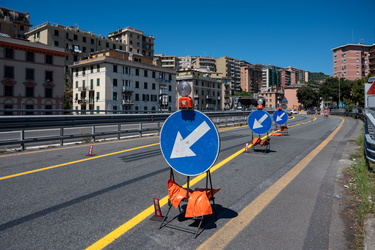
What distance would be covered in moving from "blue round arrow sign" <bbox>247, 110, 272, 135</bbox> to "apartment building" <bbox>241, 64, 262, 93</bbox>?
15071 centimetres

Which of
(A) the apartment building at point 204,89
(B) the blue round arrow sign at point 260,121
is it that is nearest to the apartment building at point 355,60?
(A) the apartment building at point 204,89

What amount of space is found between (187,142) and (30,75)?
174 ft

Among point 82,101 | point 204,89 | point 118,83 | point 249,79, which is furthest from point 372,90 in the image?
point 249,79

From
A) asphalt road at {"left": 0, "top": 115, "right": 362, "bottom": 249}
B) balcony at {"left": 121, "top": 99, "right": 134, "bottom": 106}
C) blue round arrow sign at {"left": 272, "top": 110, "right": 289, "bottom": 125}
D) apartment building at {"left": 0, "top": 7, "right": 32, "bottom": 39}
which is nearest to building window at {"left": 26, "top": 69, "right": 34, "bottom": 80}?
balcony at {"left": 121, "top": 99, "right": 134, "bottom": 106}

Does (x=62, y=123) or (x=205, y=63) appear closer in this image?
A: (x=62, y=123)

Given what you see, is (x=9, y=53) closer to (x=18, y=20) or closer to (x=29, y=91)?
(x=29, y=91)

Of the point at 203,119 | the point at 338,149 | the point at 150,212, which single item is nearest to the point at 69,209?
the point at 150,212

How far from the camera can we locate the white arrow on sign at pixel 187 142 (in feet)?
12.5

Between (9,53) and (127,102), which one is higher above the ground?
(9,53)

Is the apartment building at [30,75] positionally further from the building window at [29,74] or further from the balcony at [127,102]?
the balcony at [127,102]

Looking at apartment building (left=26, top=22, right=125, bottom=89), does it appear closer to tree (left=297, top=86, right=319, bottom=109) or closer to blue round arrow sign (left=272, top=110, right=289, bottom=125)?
blue round arrow sign (left=272, top=110, right=289, bottom=125)

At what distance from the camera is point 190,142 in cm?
381

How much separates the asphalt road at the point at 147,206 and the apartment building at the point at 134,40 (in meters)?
89.6

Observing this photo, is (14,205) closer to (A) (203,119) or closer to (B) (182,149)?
(B) (182,149)
